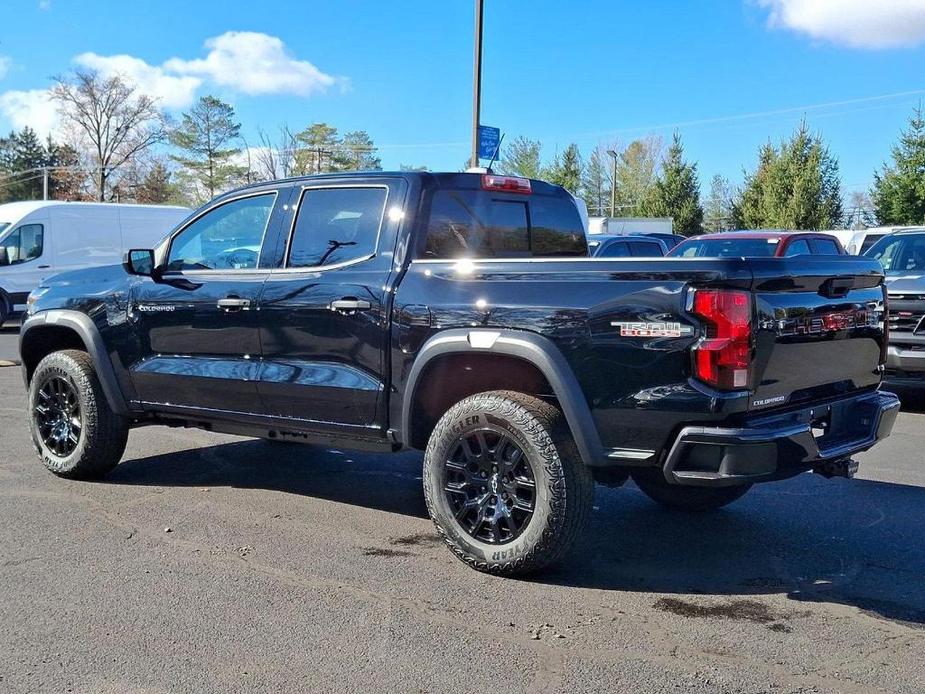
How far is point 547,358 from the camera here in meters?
4.03

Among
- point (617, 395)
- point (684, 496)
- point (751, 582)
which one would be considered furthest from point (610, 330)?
point (684, 496)

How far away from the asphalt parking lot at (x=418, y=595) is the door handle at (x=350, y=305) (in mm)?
1196

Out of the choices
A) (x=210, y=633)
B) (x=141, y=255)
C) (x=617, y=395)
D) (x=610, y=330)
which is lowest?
(x=210, y=633)

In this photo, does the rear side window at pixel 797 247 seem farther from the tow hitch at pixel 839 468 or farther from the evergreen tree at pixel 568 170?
the evergreen tree at pixel 568 170

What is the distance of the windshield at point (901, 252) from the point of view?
977 centimetres

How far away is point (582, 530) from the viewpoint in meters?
4.16

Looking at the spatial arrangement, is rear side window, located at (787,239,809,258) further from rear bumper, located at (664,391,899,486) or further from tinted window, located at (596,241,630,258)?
rear bumper, located at (664,391,899,486)

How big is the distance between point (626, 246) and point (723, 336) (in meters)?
12.8

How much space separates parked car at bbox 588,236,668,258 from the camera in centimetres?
1554

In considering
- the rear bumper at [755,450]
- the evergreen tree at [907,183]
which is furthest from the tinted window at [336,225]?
the evergreen tree at [907,183]

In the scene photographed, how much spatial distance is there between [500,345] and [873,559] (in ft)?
7.01

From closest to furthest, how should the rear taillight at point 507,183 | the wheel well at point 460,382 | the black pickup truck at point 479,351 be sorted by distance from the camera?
the black pickup truck at point 479,351 < the wheel well at point 460,382 < the rear taillight at point 507,183

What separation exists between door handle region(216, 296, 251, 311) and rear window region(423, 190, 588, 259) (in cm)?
112

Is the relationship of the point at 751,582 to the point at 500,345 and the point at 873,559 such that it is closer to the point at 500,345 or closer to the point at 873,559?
the point at 873,559
